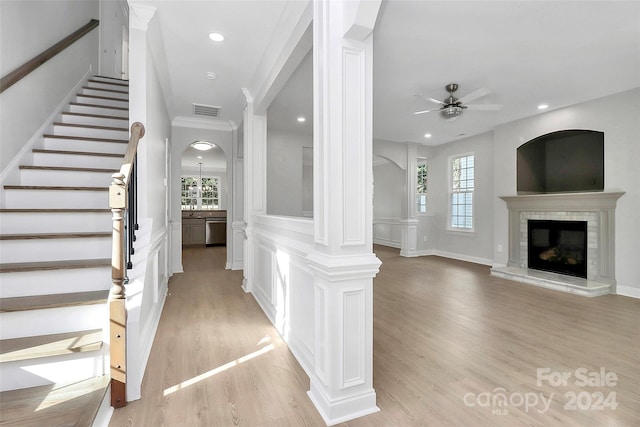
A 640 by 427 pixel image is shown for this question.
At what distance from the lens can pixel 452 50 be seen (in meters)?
3.15

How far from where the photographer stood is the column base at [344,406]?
5.63 ft

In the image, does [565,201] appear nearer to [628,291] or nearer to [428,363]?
[628,291]

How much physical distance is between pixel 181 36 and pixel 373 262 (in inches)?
112

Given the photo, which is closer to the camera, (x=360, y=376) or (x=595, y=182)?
(x=360, y=376)

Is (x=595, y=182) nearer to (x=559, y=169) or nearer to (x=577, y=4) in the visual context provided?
(x=559, y=169)

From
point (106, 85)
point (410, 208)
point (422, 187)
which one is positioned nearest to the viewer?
point (106, 85)

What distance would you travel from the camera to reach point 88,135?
3.41 metres

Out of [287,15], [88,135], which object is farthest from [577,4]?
[88,135]

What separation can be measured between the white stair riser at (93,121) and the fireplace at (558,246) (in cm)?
648

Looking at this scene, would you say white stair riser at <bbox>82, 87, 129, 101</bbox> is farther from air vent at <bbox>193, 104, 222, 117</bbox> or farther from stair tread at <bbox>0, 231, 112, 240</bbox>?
stair tread at <bbox>0, 231, 112, 240</bbox>

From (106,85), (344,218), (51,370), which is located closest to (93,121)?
(106,85)

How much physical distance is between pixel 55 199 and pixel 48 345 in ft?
4.54

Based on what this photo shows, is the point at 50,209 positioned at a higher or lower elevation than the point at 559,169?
lower

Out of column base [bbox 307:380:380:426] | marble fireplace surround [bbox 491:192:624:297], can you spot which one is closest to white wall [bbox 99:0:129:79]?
column base [bbox 307:380:380:426]
